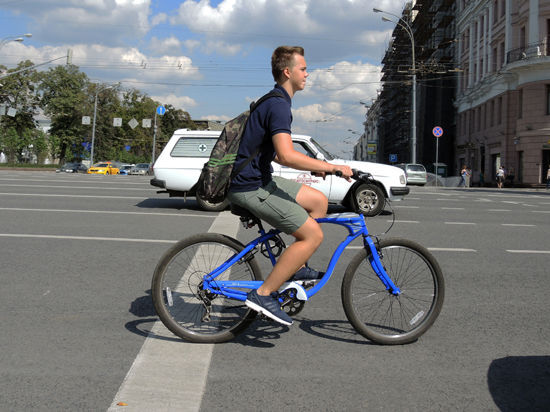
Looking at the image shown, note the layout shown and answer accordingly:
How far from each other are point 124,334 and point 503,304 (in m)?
3.12

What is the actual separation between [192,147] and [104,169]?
4841 centimetres

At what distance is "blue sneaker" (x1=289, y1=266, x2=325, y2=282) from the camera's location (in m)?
4.16

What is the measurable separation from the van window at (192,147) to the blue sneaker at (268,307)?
11279 mm

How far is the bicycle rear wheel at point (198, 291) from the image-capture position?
416cm

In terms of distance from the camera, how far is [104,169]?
61469 millimetres

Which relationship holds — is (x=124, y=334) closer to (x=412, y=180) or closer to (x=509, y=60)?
(x=412, y=180)

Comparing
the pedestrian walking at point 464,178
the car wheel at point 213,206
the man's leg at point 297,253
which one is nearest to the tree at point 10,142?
the pedestrian walking at point 464,178

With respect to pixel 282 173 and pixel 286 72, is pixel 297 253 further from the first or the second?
pixel 282 173

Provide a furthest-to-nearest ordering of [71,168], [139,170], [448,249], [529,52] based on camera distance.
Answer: [139,170] < [71,168] < [529,52] < [448,249]

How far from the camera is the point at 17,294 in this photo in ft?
17.9

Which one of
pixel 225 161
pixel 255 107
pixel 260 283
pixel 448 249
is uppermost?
pixel 255 107

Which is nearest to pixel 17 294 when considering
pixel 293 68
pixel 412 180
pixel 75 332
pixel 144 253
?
pixel 75 332

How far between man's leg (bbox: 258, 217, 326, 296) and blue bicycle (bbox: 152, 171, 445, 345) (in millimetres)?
114

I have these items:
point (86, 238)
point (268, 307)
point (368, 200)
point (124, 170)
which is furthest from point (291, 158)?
point (124, 170)
